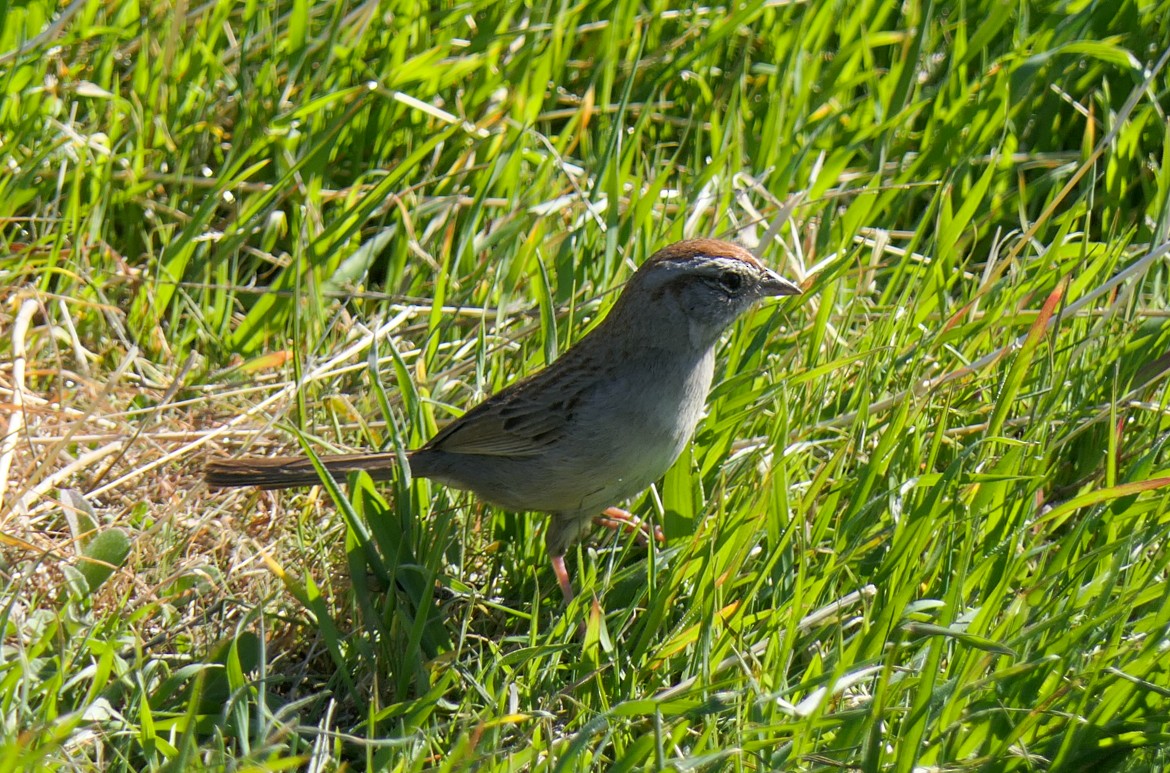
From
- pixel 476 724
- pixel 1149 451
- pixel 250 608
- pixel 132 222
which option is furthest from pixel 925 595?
pixel 132 222

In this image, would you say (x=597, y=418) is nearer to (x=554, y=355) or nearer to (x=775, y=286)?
(x=554, y=355)

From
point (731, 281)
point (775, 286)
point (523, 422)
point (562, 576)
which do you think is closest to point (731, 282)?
point (731, 281)

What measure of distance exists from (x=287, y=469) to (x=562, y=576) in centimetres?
82

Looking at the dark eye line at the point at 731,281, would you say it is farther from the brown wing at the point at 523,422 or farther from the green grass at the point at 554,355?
the brown wing at the point at 523,422

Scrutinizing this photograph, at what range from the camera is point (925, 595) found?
3.56 meters

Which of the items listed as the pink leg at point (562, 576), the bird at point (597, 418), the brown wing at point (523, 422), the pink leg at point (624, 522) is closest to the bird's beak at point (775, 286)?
the bird at point (597, 418)

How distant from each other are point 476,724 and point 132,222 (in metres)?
2.68

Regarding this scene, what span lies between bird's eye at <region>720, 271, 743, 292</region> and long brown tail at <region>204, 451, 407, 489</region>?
105cm

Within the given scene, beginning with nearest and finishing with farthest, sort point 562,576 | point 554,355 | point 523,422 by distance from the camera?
point 562,576 < point 523,422 < point 554,355

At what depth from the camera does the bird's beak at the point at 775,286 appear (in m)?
4.04

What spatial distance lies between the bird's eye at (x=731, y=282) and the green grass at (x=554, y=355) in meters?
Result: 0.26

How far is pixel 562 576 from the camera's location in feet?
12.6

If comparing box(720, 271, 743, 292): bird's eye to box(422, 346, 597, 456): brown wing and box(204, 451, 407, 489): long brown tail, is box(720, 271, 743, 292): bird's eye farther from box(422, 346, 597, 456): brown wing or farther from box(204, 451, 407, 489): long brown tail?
box(204, 451, 407, 489): long brown tail

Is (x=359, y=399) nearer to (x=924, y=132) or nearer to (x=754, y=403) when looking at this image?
(x=754, y=403)
